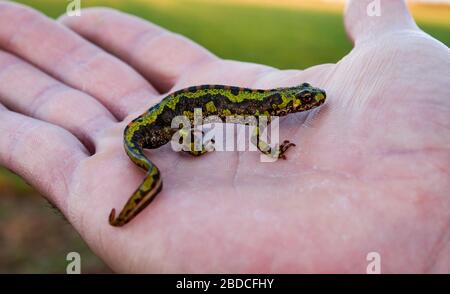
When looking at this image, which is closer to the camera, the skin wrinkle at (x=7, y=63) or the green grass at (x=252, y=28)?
the skin wrinkle at (x=7, y=63)

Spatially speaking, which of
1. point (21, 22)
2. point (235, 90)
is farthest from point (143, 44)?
point (235, 90)

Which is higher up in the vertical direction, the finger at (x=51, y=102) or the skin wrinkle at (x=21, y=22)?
the skin wrinkle at (x=21, y=22)

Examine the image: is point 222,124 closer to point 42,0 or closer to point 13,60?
point 13,60

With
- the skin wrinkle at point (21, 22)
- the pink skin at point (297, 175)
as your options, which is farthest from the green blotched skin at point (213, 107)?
the skin wrinkle at point (21, 22)

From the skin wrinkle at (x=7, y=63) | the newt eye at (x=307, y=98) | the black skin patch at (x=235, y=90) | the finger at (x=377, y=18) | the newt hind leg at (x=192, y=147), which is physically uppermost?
the finger at (x=377, y=18)

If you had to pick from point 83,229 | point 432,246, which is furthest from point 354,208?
point 83,229

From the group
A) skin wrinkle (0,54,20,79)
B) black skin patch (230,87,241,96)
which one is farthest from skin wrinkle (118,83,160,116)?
skin wrinkle (0,54,20,79)

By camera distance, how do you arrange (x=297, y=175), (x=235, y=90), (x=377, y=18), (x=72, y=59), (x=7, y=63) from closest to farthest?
(x=297, y=175) < (x=377, y=18) < (x=235, y=90) < (x=7, y=63) < (x=72, y=59)

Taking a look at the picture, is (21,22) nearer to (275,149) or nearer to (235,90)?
(235,90)

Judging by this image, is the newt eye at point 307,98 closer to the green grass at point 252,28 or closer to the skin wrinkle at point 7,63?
the skin wrinkle at point 7,63
